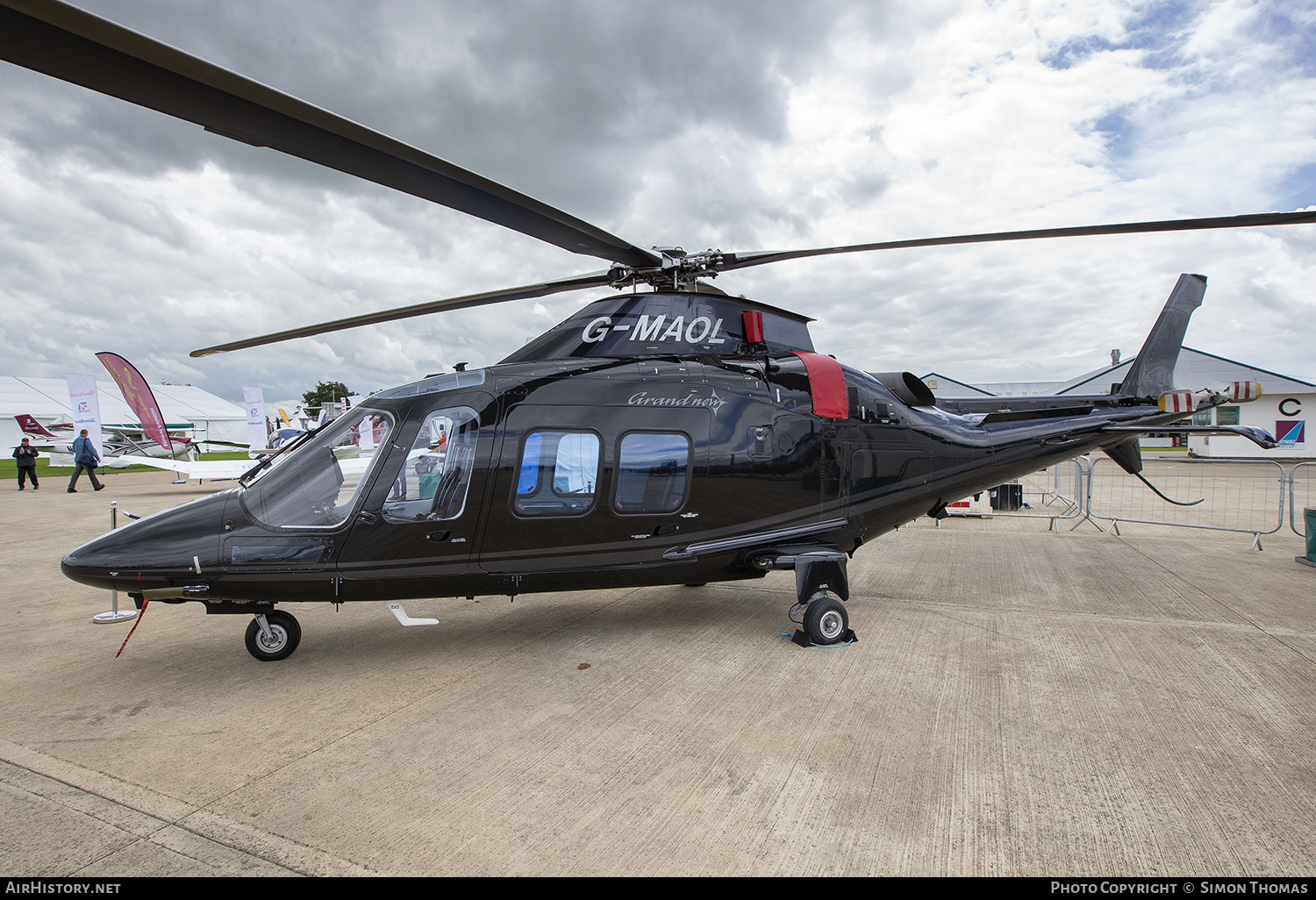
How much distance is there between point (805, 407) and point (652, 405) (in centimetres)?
140

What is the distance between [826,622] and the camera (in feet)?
16.9

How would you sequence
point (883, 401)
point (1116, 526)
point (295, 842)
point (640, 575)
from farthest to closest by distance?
1. point (1116, 526)
2. point (883, 401)
3. point (640, 575)
4. point (295, 842)

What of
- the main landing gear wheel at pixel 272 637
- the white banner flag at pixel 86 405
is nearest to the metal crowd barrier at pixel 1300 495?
the main landing gear wheel at pixel 272 637

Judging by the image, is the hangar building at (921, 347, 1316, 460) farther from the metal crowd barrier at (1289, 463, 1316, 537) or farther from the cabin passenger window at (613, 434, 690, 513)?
the cabin passenger window at (613, 434, 690, 513)

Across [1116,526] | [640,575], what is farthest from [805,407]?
[1116,526]

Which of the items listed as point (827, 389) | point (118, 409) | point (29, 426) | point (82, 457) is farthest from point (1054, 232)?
point (118, 409)

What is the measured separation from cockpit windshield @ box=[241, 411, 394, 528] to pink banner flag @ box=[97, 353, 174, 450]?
24.6m

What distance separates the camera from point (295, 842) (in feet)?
8.95

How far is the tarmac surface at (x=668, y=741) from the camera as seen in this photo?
2680 mm

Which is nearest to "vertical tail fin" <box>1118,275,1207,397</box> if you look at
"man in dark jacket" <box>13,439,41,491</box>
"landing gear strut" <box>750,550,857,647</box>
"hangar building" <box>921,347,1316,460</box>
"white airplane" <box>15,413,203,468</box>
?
"landing gear strut" <box>750,550,857,647</box>

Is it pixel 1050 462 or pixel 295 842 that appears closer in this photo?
pixel 295 842

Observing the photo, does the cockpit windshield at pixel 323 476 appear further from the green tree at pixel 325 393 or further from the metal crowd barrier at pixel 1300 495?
the green tree at pixel 325 393
